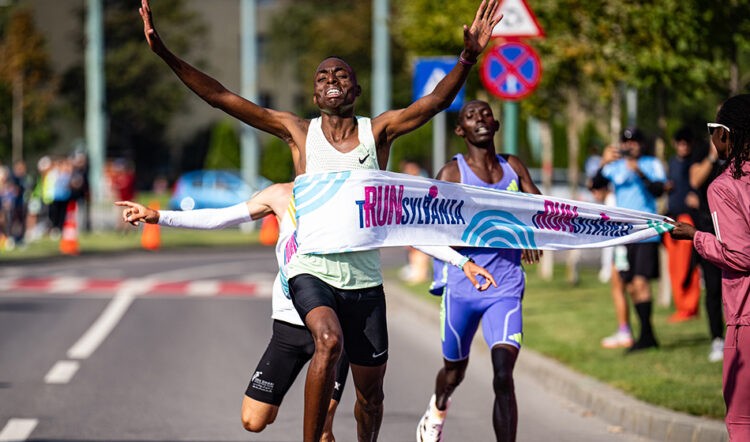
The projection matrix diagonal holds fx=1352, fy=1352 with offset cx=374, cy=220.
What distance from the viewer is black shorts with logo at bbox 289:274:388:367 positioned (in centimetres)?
593

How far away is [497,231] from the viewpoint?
700cm

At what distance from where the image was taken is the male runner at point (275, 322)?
6.11 meters

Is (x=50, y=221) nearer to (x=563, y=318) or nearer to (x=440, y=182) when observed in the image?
(x=563, y=318)

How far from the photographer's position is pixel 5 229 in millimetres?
30312

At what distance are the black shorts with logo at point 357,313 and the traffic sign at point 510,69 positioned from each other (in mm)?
8408

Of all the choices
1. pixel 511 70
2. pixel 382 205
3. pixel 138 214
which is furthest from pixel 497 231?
pixel 511 70

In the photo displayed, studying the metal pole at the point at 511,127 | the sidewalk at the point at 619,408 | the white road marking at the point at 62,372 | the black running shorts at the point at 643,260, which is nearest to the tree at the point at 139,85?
the metal pole at the point at 511,127

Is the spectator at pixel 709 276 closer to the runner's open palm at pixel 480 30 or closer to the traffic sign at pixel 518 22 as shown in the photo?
the traffic sign at pixel 518 22

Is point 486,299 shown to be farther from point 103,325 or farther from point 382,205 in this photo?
point 103,325

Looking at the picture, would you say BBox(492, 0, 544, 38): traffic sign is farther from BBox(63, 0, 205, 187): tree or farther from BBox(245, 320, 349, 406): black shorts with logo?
BBox(63, 0, 205, 187): tree

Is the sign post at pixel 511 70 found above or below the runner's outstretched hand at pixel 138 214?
above

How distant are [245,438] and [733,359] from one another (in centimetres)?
366

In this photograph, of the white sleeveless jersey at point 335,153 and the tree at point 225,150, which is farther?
the tree at point 225,150

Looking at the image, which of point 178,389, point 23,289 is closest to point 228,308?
point 23,289
